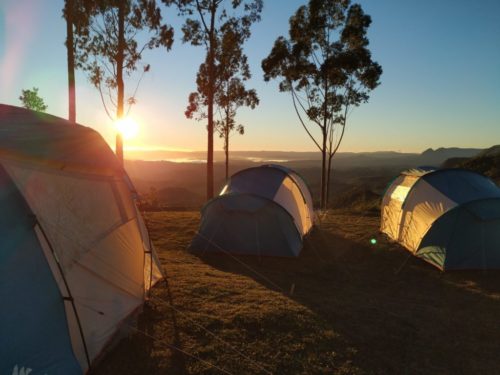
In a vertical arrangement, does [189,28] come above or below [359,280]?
above

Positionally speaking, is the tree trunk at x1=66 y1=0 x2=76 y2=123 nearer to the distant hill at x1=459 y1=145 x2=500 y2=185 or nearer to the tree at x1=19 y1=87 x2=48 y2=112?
the tree at x1=19 y1=87 x2=48 y2=112

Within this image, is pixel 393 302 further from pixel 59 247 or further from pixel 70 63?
pixel 70 63

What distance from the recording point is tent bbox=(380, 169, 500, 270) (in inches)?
368

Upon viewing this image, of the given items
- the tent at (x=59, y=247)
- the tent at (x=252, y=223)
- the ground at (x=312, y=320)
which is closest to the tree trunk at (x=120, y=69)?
the tent at (x=252, y=223)

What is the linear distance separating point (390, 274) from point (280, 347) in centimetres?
547

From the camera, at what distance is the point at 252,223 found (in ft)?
35.2

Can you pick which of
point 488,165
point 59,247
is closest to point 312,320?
point 59,247

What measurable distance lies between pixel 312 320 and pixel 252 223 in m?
4.78

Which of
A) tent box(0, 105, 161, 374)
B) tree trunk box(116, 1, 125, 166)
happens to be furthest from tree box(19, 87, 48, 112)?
tent box(0, 105, 161, 374)

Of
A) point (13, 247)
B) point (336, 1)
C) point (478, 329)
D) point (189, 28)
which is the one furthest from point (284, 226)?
point (336, 1)

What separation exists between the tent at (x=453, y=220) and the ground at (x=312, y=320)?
43 cm

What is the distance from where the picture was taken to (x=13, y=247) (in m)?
4.03

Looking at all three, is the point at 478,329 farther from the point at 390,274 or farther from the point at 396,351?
the point at 390,274

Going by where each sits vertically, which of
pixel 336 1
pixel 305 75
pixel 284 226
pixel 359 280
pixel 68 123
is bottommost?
pixel 359 280
